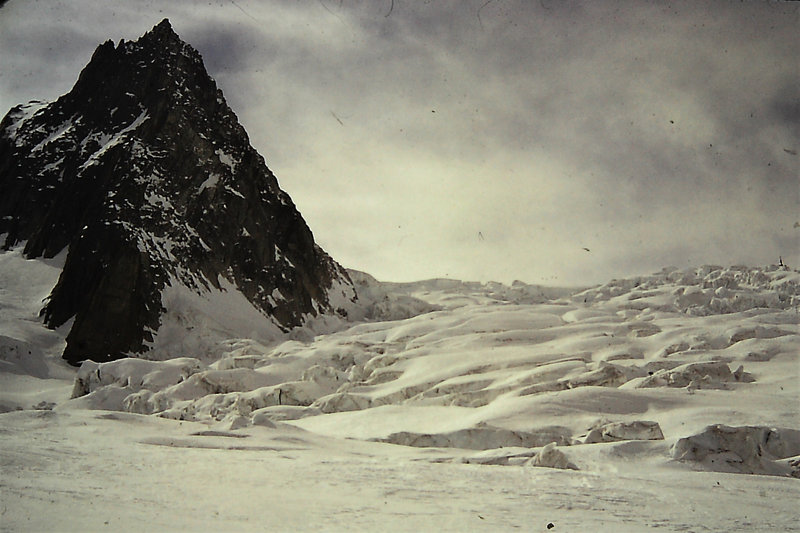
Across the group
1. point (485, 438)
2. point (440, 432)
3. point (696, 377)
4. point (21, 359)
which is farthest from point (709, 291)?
point (21, 359)

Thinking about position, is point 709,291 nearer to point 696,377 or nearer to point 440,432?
point 696,377

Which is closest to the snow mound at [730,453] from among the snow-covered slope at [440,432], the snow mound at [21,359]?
the snow-covered slope at [440,432]

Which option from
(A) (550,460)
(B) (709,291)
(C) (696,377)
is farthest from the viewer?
(B) (709,291)

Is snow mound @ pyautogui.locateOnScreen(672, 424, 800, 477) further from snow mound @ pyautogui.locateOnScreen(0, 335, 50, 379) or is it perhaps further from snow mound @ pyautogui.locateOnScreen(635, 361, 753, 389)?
snow mound @ pyautogui.locateOnScreen(0, 335, 50, 379)

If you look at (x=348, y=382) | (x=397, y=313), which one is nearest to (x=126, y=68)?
(x=397, y=313)

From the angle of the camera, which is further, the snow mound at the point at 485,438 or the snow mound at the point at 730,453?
the snow mound at the point at 485,438

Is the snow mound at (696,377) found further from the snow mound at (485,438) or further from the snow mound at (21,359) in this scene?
the snow mound at (21,359)
